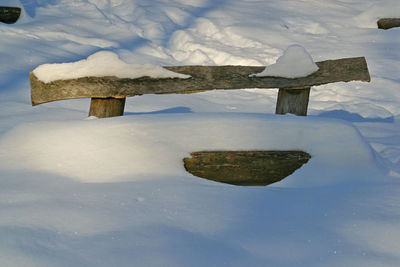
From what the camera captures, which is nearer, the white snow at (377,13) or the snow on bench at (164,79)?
the snow on bench at (164,79)

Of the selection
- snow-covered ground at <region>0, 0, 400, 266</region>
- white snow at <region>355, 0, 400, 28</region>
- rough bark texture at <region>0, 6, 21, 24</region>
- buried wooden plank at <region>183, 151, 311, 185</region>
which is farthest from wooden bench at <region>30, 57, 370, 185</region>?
white snow at <region>355, 0, 400, 28</region>

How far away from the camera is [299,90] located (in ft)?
14.8

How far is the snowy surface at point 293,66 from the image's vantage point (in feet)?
14.1

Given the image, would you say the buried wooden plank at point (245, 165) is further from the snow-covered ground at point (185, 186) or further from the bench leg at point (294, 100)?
the bench leg at point (294, 100)

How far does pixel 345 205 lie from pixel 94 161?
1.70 meters

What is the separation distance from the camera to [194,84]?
4176mm

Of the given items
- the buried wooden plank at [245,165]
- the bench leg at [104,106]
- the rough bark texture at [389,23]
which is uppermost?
the rough bark texture at [389,23]

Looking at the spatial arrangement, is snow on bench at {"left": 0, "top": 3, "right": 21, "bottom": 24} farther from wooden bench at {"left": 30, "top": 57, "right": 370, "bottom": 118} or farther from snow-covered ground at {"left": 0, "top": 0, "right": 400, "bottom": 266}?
wooden bench at {"left": 30, "top": 57, "right": 370, "bottom": 118}

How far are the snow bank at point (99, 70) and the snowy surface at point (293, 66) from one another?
2.97ft

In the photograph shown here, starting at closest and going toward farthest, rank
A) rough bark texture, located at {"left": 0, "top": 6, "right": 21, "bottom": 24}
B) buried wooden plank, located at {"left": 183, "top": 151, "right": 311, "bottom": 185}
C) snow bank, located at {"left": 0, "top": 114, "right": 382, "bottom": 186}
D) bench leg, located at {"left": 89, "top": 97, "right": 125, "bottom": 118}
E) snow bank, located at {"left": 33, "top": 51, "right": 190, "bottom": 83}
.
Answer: snow bank, located at {"left": 0, "top": 114, "right": 382, "bottom": 186} → buried wooden plank, located at {"left": 183, "top": 151, "right": 311, "bottom": 185} → snow bank, located at {"left": 33, "top": 51, "right": 190, "bottom": 83} → bench leg, located at {"left": 89, "top": 97, "right": 125, "bottom": 118} → rough bark texture, located at {"left": 0, "top": 6, "right": 21, "bottom": 24}

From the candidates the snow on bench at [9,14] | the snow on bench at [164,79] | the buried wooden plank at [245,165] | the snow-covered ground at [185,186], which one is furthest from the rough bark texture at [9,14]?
the buried wooden plank at [245,165]

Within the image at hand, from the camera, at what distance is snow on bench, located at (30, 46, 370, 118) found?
4023mm

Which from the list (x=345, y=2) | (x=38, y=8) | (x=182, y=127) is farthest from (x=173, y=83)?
(x=345, y=2)

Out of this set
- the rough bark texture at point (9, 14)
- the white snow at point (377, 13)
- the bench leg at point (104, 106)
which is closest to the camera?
the bench leg at point (104, 106)
